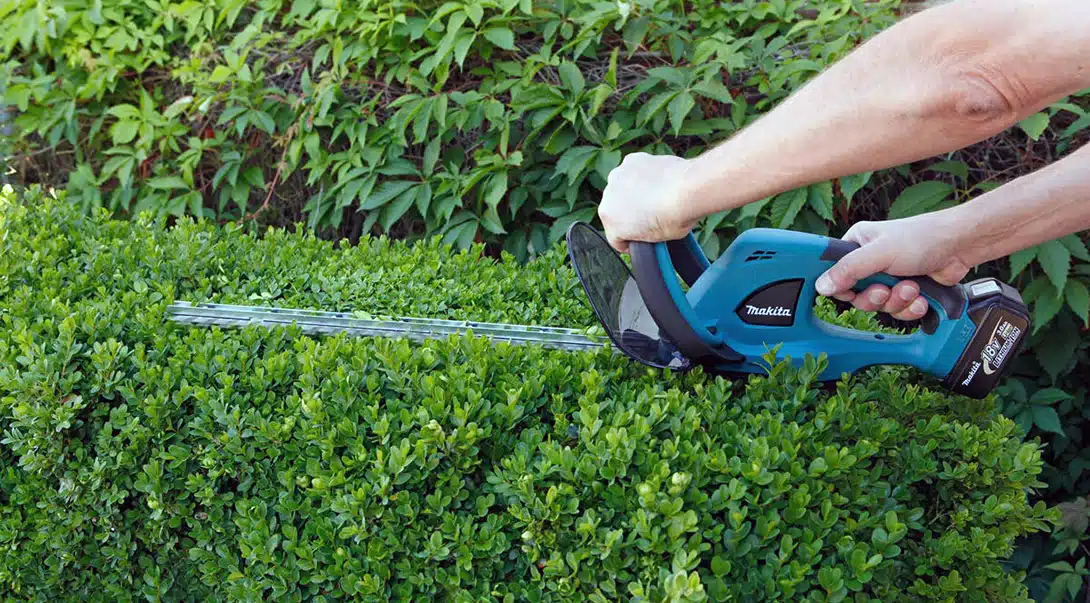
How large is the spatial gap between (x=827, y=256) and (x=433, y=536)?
1.00m

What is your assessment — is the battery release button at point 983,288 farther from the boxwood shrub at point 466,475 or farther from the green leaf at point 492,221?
the green leaf at point 492,221

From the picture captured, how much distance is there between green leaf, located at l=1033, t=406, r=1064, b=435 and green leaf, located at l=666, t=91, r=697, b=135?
60.4 inches

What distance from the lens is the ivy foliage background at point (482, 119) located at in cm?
313

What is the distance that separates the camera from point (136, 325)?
2.32 meters

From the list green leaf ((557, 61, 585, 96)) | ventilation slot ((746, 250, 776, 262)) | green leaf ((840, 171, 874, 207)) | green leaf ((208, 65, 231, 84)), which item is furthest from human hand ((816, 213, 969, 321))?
green leaf ((208, 65, 231, 84))

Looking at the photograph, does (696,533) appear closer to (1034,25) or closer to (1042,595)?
(1034,25)

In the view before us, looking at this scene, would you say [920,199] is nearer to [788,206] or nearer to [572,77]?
[788,206]

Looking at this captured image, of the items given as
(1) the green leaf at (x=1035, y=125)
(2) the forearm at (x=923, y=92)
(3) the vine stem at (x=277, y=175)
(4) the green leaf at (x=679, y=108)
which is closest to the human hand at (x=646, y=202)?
(2) the forearm at (x=923, y=92)

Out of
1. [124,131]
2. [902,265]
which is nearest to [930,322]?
[902,265]

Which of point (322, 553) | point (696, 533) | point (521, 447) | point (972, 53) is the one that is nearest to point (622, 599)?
point (696, 533)

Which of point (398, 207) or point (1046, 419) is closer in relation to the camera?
point (1046, 419)

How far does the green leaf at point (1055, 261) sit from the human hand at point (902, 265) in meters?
1.01

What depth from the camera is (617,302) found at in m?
2.08

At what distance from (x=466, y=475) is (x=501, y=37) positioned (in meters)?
1.96
